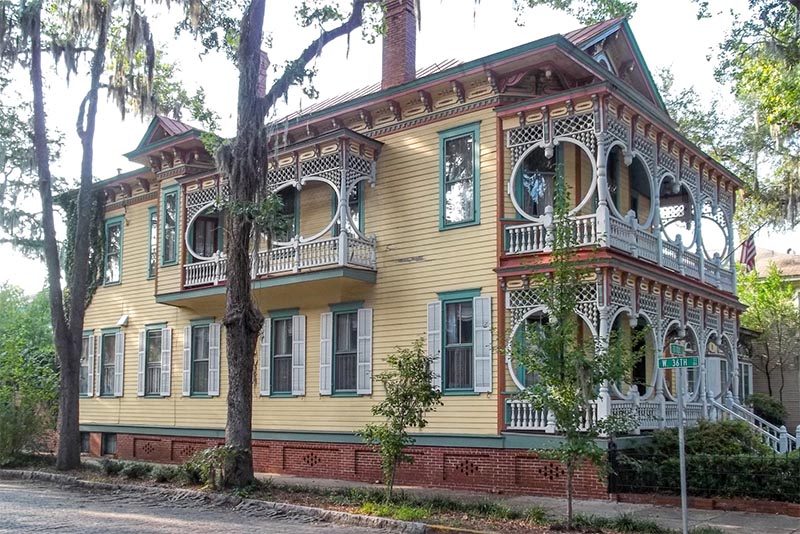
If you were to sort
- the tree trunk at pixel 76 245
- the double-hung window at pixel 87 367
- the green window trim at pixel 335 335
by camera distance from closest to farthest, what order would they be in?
the green window trim at pixel 335 335 → the tree trunk at pixel 76 245 → the double-hung window at pixel 87 367

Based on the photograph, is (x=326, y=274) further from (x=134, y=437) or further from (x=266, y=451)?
(x=134, y=437)

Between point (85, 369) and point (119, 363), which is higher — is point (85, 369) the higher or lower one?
the lower one

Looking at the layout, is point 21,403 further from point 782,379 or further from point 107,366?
point 782,379

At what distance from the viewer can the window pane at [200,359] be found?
2195 centimetres

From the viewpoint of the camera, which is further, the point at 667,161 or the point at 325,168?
Answer: the point at 325,168

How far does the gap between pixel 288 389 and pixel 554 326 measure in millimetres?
9962

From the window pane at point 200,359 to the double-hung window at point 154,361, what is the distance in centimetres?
95

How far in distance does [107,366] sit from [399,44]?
13389 millimetres

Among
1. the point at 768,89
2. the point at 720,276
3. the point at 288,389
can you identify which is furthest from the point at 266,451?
the point at 768,89

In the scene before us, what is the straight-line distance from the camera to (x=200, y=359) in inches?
871

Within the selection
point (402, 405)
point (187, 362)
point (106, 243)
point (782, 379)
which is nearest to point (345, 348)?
point (402, 405)

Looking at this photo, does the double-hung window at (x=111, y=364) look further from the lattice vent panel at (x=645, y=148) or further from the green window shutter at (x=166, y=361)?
the lattice vent panel at (x=645, y=148)

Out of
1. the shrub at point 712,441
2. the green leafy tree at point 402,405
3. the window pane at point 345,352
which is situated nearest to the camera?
the green leafy tree at point 402,405

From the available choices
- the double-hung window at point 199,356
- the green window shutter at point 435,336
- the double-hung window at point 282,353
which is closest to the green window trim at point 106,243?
the double-hung window at point 199,356
